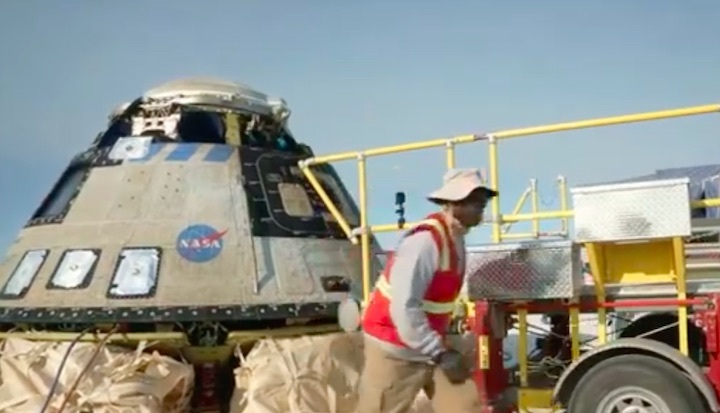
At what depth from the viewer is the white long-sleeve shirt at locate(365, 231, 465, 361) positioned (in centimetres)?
386

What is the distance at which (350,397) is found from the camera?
6.45 m

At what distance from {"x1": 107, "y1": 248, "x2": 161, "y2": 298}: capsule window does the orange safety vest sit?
9.79ft

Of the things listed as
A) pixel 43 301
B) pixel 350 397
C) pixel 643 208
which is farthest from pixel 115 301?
pixel 643 208

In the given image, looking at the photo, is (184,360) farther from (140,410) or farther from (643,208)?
(643,208)

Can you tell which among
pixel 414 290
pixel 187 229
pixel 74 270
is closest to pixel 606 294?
pixel 414 290

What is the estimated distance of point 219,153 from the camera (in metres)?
7.71

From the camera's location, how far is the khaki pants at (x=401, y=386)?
4086mm

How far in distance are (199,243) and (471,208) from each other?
3399mm

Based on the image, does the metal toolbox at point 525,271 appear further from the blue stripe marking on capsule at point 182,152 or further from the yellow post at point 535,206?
the blue stripe marking on capsule at point 182,152

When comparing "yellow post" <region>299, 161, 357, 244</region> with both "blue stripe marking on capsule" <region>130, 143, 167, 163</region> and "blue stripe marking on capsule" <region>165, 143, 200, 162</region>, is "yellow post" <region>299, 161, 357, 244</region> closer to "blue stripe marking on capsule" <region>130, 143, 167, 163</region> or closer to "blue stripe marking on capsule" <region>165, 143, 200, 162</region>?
"blue stripe marking on capsule" <region>165, 143, 200, 162</region>

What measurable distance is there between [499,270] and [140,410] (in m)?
2.62

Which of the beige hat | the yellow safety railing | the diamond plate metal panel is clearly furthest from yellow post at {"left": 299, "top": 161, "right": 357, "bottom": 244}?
the beige hat

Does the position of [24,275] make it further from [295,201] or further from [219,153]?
[295,201]

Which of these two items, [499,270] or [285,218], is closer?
[499,270]
